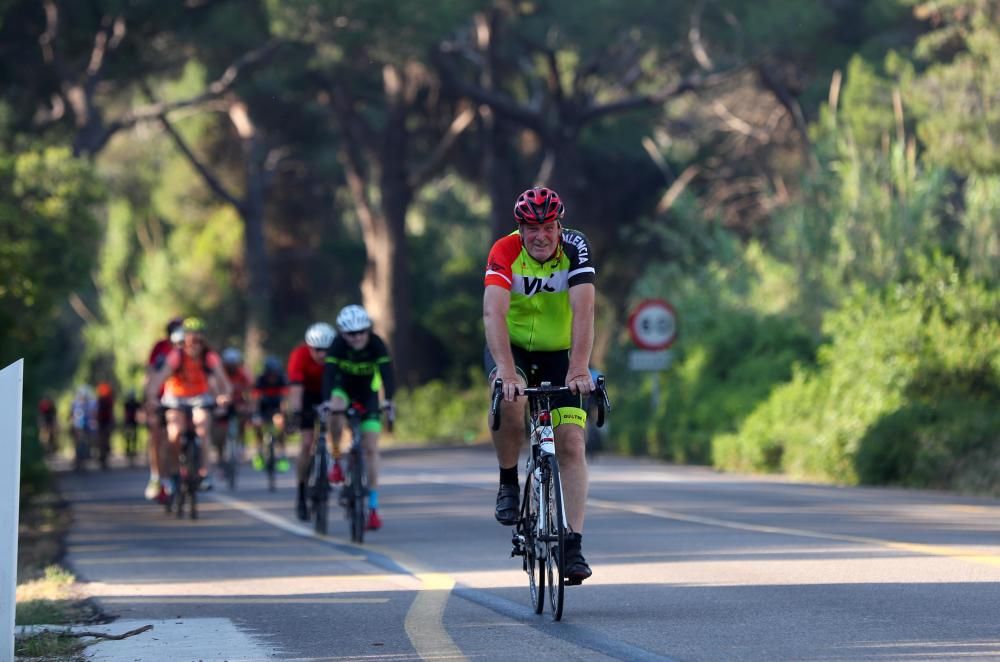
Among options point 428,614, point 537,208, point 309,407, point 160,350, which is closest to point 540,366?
point 537,208

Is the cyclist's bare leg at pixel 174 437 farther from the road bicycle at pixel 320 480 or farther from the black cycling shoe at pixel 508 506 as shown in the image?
the black cycling shoe at pixel 508 506

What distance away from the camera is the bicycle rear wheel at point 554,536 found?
8.88m

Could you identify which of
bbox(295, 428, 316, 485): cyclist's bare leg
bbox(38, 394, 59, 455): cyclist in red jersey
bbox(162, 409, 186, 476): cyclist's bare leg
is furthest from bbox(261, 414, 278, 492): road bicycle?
bbox(38, 394, 59, 455): cyclist in red jersey

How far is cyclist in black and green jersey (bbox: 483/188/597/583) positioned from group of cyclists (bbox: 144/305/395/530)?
5245 millimetres

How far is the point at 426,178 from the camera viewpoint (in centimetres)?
4484

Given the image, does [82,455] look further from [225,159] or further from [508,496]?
[508,496]

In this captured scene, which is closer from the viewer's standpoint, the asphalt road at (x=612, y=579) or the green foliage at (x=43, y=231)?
the asphalt road at (x=612, y=579)

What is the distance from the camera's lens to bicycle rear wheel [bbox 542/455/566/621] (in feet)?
29.1

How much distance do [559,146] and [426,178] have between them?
479cm

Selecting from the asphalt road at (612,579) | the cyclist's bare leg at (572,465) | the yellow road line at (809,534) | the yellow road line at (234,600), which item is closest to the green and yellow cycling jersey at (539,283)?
the cyclist's bare leg at (572,465)

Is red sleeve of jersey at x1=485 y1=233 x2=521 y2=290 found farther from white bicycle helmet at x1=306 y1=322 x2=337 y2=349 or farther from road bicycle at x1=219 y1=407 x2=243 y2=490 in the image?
road bicycle at x1=219 y1=407 x2=243 y2=490

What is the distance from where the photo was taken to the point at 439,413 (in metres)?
43.4

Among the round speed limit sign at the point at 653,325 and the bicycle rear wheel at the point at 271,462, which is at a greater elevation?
the round speed limit sign at the point at 653,325

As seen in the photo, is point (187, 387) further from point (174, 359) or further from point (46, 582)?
point (46, 582)
